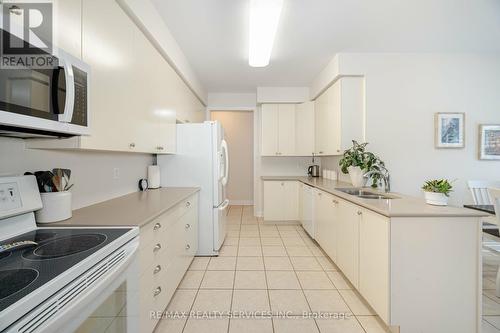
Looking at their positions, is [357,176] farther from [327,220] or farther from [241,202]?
[241,202]

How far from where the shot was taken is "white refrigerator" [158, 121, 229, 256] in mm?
2994

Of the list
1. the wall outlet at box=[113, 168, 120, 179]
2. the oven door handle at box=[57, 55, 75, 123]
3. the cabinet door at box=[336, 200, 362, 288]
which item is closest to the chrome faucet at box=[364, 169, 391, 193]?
the cabinet door at box=[336, 200, 362, 288]

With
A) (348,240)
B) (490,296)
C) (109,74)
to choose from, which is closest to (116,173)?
(109,74)

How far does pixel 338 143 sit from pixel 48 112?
10.4 ft

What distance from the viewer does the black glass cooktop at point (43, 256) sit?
69 cm

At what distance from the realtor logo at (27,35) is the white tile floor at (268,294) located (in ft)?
6.02

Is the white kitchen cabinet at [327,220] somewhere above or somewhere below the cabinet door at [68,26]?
below

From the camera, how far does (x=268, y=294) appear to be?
215 centimetres

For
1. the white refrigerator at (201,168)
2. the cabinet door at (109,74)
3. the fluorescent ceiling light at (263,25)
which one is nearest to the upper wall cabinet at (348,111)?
the fluorescent ceiling light at (263,25)

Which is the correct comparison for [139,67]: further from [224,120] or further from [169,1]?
[224,120]

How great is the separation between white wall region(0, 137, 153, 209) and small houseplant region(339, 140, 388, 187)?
2.55 metres

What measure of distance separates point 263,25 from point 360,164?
1.93 meters

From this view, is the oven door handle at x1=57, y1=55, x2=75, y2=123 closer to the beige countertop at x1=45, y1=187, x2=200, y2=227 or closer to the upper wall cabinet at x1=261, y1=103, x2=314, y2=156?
the beige countertop at x1=45, y1=187, x2=200, y2=227

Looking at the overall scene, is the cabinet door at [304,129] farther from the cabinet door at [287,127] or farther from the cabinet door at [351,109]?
the cabinet door at [351,109]
